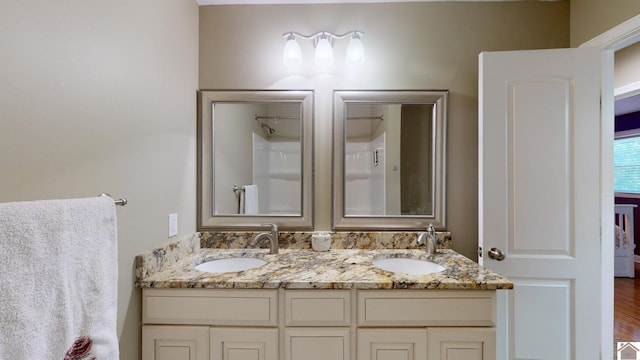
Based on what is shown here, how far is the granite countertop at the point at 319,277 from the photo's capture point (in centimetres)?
114

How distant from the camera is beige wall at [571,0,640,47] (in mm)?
1330

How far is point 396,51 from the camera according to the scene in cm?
168

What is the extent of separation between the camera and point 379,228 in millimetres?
1663

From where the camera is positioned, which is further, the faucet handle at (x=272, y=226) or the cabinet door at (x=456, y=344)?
the faucet handle at (x=272, y=226)

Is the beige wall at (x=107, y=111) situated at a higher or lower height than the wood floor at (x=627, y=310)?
higher

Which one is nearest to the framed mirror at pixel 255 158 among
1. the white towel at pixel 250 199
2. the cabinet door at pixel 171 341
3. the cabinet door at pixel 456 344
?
the white towel at pixel 250 199

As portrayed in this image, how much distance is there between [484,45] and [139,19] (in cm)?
183

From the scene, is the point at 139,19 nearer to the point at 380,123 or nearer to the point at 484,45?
the point at 380,123

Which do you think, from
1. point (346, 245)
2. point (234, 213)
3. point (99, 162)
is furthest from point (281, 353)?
point (99, 162)

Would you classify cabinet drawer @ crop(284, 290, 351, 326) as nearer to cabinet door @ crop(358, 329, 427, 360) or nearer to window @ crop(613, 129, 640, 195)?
cabinet door @ crop(358, 329, 427, 360)

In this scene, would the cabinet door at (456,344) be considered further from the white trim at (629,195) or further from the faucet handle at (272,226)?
the white trim at (629,195)

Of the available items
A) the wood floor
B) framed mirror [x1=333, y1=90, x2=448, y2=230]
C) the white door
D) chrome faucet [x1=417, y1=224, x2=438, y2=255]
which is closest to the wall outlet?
framed mirror [x1=333, y1=90, x2=448, y2=230]

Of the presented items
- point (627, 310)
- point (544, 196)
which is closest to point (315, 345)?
point (544, 196)

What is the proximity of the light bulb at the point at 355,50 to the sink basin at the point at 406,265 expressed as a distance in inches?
45.4
